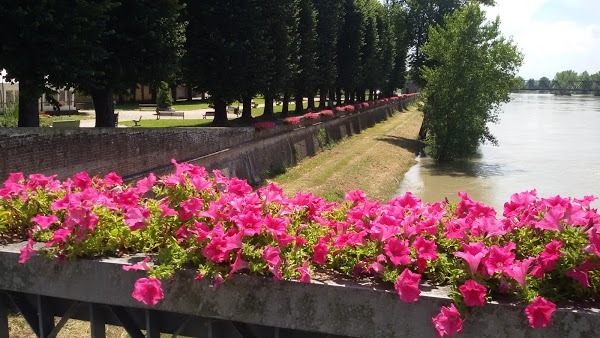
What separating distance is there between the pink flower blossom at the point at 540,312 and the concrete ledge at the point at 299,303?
119 mm

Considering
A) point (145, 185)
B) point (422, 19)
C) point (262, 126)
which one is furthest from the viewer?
point (422, 19)

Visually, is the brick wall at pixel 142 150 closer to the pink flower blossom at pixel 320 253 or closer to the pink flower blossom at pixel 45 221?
the pink flower blossom at pixel 45 221

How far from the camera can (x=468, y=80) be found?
3120 centimetres

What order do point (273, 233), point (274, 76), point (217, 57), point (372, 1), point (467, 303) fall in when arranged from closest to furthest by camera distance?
1. point (467, 303)
2. point (273, 233)
3. point (217, 57)
4. point (274, 76)
5. point (372, 1)

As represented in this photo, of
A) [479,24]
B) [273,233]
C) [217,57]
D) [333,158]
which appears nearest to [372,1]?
[479,24]

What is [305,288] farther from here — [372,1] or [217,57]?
[372,1]

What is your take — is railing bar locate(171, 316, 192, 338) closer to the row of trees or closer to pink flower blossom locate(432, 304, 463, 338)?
pink flower blossom locate(432, 304, 463, 338)

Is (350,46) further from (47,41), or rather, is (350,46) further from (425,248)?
(425,248)

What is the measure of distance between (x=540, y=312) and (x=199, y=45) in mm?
19957

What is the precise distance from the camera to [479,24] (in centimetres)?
3162

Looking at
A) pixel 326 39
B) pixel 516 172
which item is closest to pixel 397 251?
pixel 516 172

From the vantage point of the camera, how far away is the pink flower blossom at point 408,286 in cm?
228

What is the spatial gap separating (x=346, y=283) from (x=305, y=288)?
18 centimetres

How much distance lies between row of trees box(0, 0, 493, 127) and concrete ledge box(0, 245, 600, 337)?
32.5 feet
